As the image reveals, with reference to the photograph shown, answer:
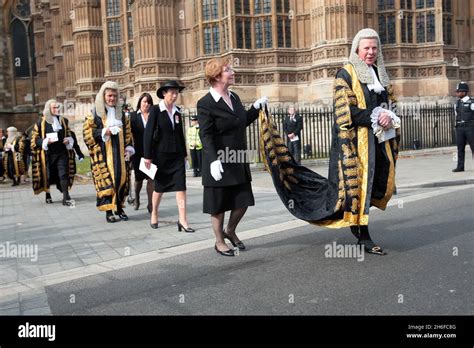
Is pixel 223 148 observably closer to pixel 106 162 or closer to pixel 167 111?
pixel 167 111

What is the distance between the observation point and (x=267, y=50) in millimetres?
22172

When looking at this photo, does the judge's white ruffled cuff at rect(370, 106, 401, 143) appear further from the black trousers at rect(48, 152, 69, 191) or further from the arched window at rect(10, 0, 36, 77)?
the arched window at rect(10, 0, 36, 77)

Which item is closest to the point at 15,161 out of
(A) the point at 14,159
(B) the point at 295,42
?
(A) the point at 14,159

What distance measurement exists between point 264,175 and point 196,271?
9.83 meters

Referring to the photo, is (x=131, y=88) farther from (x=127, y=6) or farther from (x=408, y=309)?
(x=408, y=309)

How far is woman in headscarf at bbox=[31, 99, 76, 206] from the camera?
11375mm

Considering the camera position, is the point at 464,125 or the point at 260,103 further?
the point at 464,125

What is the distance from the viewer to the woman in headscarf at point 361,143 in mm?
5469

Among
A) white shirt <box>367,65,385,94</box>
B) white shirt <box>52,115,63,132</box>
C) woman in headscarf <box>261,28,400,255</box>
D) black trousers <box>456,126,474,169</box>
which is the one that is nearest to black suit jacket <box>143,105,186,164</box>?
woman in headscarf <box>261,28,400,255</box>

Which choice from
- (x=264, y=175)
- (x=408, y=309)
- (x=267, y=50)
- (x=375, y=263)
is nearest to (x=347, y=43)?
(x=267, y=50)

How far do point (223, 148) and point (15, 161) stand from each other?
518 inches

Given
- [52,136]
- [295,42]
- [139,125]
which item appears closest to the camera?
[139,125]

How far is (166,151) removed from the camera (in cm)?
778

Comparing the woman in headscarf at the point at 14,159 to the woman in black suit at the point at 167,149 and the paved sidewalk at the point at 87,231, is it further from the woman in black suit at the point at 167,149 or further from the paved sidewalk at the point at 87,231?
the woman in black suit at the point at 167,149
